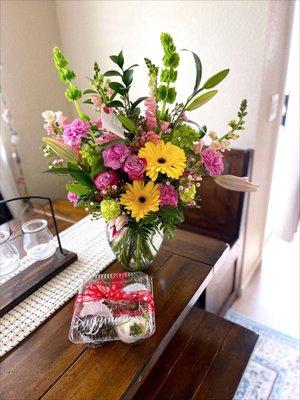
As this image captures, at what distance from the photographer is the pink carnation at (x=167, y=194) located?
71 centimetres

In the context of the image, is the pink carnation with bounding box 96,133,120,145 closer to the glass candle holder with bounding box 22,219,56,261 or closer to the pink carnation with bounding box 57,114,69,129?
the pink carnation with bounding box 57,114,69,129

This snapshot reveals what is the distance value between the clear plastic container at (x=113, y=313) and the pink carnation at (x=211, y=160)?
0.38m

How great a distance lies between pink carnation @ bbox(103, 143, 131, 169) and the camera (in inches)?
26.5

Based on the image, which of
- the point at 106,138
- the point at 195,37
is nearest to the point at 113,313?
the point at 106,138

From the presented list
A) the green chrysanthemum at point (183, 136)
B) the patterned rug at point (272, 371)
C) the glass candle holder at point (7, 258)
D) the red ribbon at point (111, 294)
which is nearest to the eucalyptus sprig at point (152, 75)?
the green chrysanthemum at point (183, 136)

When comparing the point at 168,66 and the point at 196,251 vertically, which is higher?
the point at 168,66

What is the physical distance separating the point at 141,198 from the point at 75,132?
22cm

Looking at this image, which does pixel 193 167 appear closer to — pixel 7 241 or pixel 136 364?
pixel 136 364

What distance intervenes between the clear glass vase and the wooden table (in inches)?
3.5

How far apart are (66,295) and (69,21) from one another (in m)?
1.61

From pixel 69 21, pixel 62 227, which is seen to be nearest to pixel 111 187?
pixel 62 227

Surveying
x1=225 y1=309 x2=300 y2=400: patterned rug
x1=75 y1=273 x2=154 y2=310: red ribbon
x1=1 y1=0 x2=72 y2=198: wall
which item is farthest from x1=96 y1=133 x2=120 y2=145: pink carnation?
x1=225 y1=309 x2=300 y2=400: patterned rug

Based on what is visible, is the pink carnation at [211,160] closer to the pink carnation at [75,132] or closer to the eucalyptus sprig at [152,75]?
the eucalyptus sprig at [152,75]

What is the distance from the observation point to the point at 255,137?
53.8 inches
